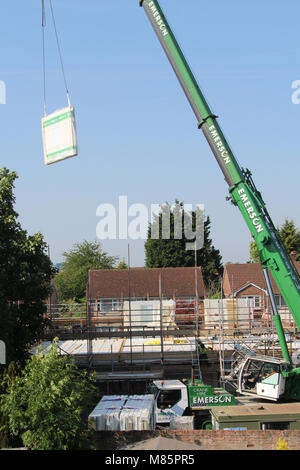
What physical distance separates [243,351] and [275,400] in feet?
9.09

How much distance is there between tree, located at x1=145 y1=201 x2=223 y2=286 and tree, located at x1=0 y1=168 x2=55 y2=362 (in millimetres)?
39697

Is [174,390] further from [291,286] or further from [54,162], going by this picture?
[54,162]

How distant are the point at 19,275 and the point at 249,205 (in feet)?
23.3

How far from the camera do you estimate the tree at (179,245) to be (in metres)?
55.7

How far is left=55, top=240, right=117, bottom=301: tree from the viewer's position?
196ft

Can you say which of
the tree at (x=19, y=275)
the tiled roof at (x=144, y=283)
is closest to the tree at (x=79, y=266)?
the tiled roof at (x=144, y=283)

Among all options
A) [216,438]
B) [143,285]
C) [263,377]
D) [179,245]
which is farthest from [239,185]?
[179,245]

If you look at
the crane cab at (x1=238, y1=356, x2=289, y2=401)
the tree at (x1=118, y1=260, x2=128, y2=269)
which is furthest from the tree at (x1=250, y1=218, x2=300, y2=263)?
the crane cab at (x1=238, y1=356, x2=289, y2=401)

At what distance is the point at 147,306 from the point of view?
28.4 m

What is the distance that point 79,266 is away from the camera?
211ft

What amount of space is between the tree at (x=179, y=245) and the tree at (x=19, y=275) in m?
39.7

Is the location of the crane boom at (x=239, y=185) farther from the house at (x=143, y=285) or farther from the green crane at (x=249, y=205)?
the house at (x=143, y=285)

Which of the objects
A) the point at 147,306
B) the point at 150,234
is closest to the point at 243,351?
the point at 147,306

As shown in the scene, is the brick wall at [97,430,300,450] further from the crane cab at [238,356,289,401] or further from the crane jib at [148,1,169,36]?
the crane jib at [148,1,169,36]
